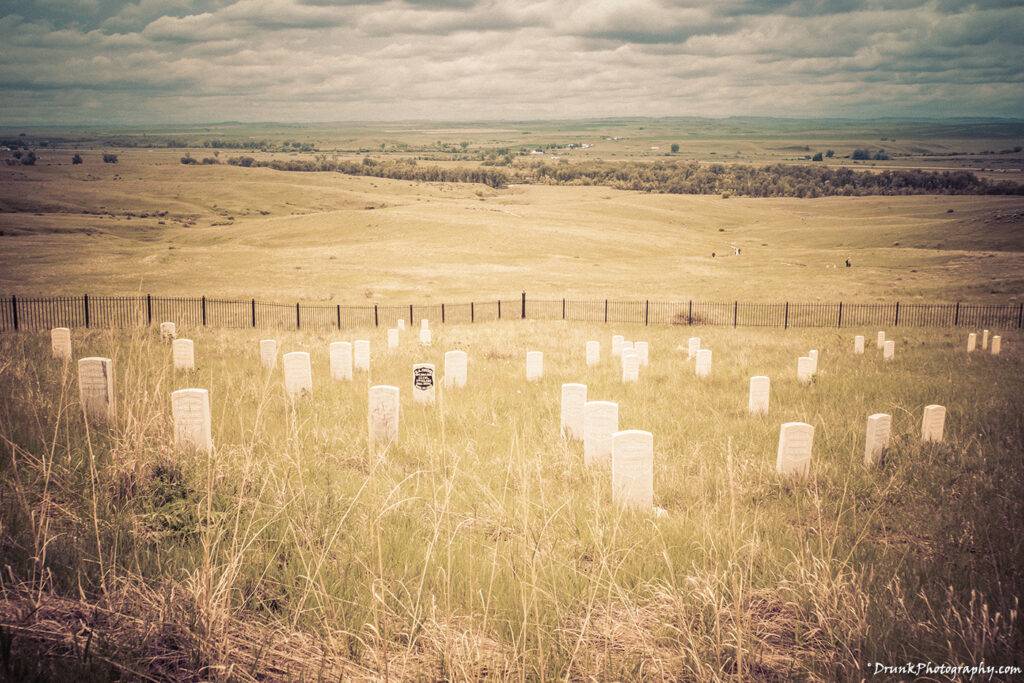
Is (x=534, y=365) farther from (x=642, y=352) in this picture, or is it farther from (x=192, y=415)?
(x=192, y=415)

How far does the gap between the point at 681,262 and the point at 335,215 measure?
48.7 m

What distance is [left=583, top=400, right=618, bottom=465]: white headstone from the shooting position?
26.0 feet

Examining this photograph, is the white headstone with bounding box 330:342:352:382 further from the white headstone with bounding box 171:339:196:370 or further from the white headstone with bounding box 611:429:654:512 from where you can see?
the white headstone with bounding box 611:429:654:512

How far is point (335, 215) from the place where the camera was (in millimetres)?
85062

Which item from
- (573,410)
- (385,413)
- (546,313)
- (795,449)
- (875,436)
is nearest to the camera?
(795,449)

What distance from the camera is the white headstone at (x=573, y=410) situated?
30.7 ft

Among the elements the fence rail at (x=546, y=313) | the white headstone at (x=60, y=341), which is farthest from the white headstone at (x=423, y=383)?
the fence rail at (x=546, y=313)

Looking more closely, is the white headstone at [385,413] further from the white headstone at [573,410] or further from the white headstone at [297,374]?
the white headstone at [297,374]

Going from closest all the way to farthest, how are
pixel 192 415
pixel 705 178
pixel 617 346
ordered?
1. pixel 192 415
2. pixel 617 346
3. pixel 705 178

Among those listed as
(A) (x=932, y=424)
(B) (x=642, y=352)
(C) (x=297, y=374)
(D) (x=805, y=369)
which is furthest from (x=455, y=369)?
(A) (x=932, y=424)

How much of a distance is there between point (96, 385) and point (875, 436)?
396 inches

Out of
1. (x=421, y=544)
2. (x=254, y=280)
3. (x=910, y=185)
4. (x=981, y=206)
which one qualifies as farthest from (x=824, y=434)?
(x=910, y=185)

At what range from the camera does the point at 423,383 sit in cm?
1130

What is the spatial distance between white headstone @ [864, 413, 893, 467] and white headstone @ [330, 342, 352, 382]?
9.75 meters
